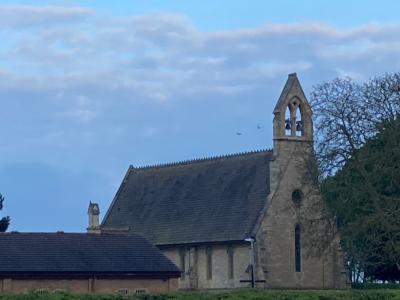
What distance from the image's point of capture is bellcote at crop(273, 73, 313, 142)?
81688 mm

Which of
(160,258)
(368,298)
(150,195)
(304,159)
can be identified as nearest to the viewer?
(368,298)

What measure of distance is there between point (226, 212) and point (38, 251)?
16949mm

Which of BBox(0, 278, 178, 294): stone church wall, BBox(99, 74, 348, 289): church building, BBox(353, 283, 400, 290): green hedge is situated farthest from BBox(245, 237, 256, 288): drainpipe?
BBox(0, 278, 178, 294): stone church wall

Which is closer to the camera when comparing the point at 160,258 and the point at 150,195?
the point at 160,258

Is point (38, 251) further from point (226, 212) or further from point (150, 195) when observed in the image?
point (150, 195)

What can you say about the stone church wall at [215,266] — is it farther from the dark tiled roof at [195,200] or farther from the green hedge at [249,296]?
the green hedge at [249,296]

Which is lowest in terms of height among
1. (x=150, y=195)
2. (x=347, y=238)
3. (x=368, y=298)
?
(x=368, y=298)

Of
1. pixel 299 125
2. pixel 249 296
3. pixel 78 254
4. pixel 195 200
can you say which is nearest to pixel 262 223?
pixel 299 125

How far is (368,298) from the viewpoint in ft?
162

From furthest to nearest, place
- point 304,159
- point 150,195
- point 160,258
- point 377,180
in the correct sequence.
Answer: point 150,195 → point 304,159 → point 160,258 → point 377,180

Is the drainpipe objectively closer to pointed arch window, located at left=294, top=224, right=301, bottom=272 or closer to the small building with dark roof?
pointed arch window, located at left=294, top=224, right=301, bottom=272

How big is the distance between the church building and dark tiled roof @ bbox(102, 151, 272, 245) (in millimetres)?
89

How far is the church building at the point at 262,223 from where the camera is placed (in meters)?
79.4

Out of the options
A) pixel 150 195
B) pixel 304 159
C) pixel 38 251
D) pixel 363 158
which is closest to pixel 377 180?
pixel 363 158
